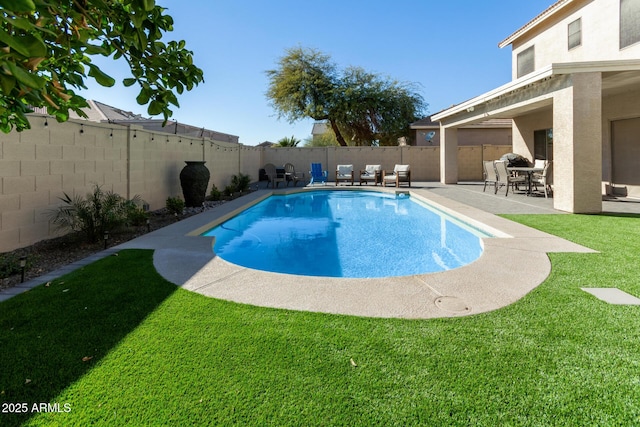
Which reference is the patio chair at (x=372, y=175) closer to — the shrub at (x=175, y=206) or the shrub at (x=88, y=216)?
the shrub at (x=175, y=206)

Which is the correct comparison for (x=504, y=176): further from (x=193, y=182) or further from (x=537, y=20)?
(x=193, y=182)

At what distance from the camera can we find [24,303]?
319 cm

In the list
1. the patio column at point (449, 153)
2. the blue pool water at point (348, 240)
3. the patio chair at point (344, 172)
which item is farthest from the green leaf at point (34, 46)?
the patio column at point (449, 153)

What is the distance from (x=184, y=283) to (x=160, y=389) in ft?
6.09

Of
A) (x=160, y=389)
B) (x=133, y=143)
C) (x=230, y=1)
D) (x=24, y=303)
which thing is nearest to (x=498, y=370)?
(x=160, y=389)

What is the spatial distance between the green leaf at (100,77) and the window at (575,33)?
14643 millimetres

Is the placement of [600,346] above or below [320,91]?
below

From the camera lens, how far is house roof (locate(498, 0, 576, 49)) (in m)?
12.0

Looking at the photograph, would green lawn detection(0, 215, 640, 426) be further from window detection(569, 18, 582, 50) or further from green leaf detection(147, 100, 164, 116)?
window detection(569, 18, 582, 50)

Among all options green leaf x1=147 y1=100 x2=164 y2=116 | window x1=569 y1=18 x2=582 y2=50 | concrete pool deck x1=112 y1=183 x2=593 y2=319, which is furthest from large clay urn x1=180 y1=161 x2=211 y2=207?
Answer: window x1=569 y1=18 x2=582 y2=50

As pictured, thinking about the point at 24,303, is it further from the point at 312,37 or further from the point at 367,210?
the point at 312,37

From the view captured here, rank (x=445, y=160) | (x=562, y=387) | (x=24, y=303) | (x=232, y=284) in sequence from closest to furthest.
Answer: (x=562, y=387), (x=24, y=303), (x=232, y=284), (x=445, y=160)

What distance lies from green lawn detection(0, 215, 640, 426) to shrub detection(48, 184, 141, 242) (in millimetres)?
2498

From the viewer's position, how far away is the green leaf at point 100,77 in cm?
111
